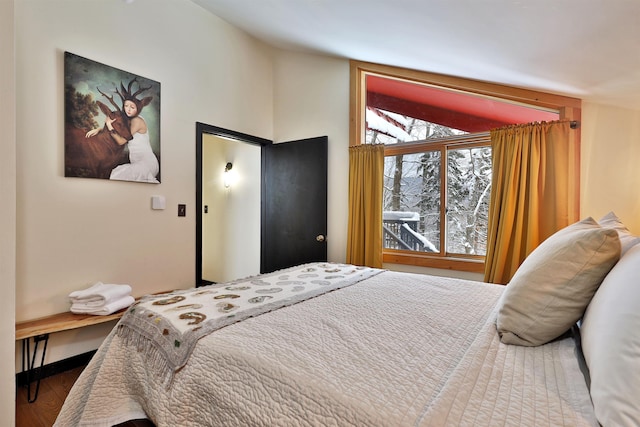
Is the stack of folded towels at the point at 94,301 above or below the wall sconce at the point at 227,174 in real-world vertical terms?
below

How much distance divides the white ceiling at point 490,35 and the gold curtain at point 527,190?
0.36 meters

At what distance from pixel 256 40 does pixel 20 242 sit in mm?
3060

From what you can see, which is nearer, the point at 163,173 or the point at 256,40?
the point at 163,173

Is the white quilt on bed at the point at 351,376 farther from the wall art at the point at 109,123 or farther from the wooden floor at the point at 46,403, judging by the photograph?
the wall art at the point at 109,123

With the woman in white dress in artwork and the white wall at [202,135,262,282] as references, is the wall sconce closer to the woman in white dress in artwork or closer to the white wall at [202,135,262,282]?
the white wall at [202,135,262,282]

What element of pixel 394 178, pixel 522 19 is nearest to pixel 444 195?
pixel 394 178

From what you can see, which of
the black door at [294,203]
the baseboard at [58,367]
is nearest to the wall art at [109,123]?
the baseboard at [58,367]

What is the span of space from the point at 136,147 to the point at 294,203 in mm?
1731

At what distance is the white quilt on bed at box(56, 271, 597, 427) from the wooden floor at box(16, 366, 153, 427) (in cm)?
59

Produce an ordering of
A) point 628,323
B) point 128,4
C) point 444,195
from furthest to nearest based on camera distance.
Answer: point 444,195, point 128,4, point 628,323

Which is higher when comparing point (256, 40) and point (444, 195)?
point (256, 40)

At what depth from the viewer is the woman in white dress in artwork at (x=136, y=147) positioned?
8.10 feet

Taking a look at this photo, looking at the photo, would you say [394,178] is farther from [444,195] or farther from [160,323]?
[160,323]

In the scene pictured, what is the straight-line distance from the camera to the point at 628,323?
67 cm
